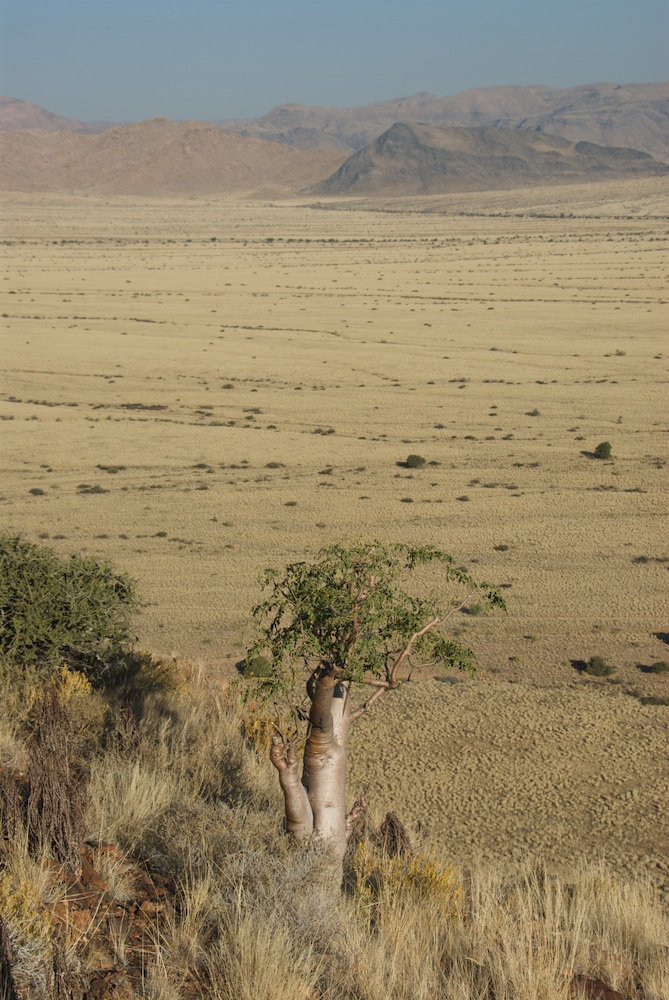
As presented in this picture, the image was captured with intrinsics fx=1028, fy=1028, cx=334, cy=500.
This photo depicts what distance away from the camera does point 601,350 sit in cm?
4462

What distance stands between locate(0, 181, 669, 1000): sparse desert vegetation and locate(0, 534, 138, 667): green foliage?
232mm

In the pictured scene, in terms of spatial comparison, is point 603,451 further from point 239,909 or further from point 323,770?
point 239,909

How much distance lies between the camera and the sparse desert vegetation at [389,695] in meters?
5.69

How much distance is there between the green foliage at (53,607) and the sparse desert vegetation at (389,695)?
0.23 m

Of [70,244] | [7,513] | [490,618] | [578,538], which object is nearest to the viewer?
[490,618]

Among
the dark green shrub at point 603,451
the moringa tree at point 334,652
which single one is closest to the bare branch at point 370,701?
the moringa tree at point 334,652

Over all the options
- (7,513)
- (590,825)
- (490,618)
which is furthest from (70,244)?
(590,825)

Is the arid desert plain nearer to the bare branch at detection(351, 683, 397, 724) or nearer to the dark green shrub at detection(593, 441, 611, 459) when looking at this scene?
the dark green shrub at detection(593, 441, 611, 459)

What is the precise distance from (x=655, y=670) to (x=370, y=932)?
31.4 feet

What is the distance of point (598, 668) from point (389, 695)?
127 inches

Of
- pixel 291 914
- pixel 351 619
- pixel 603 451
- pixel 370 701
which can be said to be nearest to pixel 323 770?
pixel 370 701

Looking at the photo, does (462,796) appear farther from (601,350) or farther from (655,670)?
(601,350)

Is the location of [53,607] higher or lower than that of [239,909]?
lower

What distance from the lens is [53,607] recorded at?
1138cm
